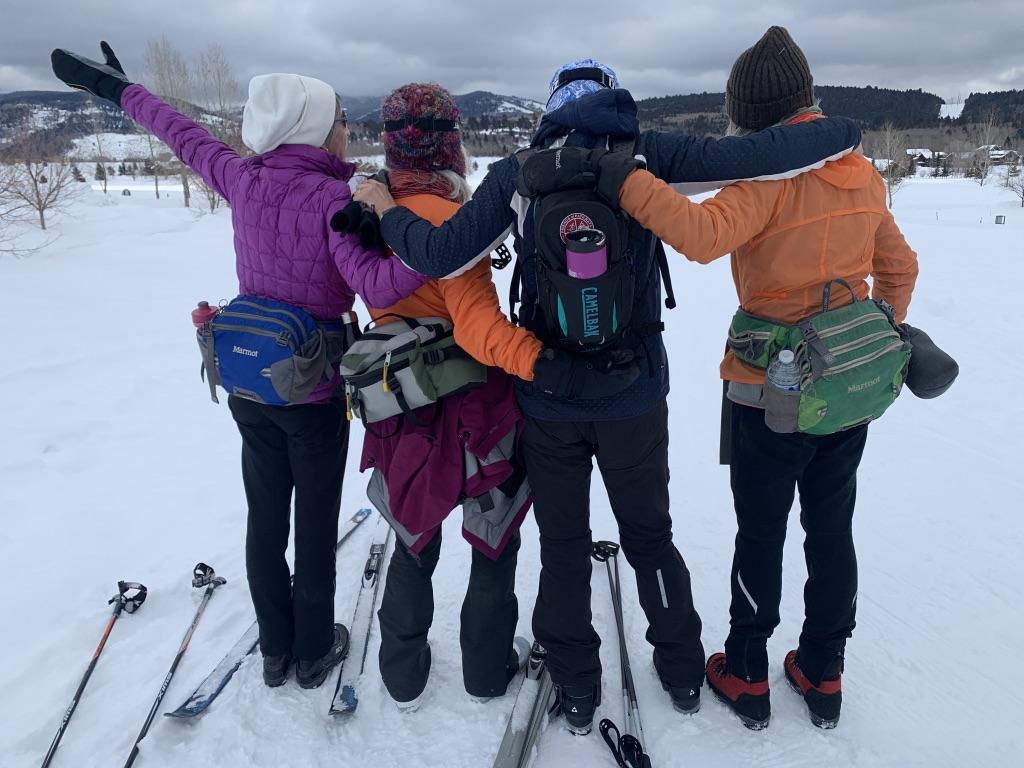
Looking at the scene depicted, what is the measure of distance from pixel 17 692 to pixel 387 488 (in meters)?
1.60

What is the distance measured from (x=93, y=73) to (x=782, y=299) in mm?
2549

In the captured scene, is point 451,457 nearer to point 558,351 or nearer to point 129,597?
point 558,351

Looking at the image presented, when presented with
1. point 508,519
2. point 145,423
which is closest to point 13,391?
point 145,423

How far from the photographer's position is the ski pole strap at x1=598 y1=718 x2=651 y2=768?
186 cm

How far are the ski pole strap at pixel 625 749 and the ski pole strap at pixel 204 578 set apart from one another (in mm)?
1809

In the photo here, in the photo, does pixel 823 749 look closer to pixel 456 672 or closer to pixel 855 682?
pixel 855 682

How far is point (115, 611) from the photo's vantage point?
8.38 ft

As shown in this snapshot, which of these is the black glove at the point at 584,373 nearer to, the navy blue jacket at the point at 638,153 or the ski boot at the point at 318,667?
the navy blue jacket at the point at 638,153

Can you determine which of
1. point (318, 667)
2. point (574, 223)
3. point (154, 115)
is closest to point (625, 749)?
point (318, 667)

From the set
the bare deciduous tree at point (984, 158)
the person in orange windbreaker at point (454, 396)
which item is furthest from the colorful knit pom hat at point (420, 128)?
the bare deciduous tree at point (984, 158)

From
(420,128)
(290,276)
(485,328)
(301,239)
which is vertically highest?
(420,128)

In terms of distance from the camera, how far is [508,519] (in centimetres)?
200

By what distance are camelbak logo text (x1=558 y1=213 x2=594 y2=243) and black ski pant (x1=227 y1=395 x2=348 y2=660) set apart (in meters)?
1.05

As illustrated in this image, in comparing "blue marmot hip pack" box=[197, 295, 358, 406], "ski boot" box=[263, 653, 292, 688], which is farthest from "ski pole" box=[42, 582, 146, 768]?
"blue marmot hip pack" box=[197, 295, 358, 406]
